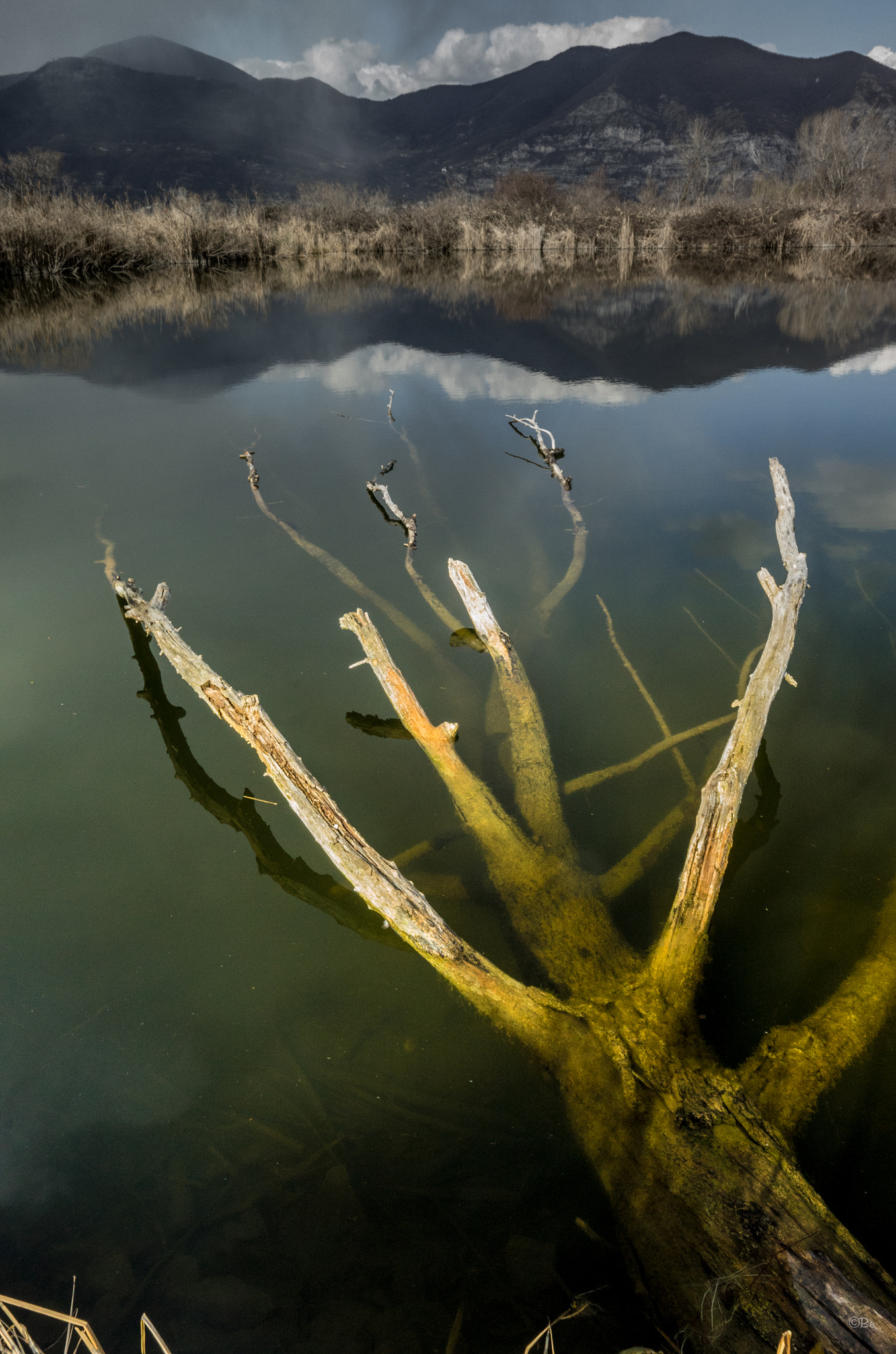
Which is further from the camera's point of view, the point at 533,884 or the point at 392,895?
the point at 533,884

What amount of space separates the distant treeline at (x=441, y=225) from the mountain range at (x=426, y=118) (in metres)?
56.4

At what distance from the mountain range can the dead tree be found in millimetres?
88307

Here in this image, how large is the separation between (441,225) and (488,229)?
1763 millimetres

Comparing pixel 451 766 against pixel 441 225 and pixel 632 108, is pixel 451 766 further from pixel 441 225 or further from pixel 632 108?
pixel 632 108

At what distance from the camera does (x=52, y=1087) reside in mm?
1832

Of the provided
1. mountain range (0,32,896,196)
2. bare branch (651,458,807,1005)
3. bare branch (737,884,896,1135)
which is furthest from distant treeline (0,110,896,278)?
mountain range (0,32,896,196)

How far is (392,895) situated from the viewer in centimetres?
192

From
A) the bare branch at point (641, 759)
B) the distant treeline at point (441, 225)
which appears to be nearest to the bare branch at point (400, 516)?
A: the bare branch at point (641, 759)

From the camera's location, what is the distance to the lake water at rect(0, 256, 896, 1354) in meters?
1.52

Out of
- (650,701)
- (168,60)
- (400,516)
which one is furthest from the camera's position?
(168,60)

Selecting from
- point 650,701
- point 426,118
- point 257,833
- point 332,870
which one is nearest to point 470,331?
point 650,701

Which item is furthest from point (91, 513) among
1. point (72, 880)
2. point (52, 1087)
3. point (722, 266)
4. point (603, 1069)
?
point (722, 266)

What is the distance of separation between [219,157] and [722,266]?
296ft

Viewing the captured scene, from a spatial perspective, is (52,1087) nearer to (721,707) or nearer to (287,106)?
(721,707)
